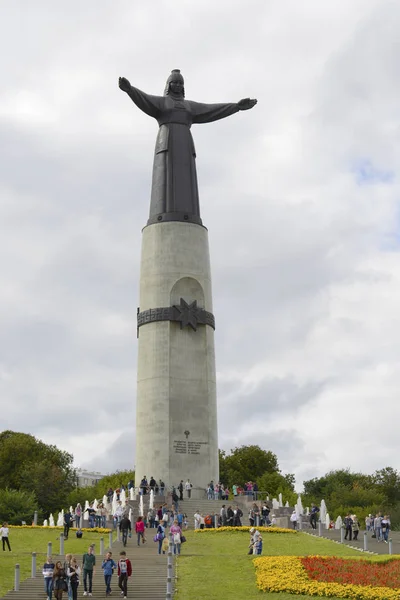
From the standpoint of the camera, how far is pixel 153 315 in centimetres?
5506

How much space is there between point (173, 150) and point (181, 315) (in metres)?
10.4

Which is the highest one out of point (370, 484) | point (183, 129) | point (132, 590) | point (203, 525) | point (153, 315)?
point (183, 129)

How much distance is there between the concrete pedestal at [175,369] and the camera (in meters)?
52.9

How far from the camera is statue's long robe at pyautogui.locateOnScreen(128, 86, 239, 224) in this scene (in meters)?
57.4

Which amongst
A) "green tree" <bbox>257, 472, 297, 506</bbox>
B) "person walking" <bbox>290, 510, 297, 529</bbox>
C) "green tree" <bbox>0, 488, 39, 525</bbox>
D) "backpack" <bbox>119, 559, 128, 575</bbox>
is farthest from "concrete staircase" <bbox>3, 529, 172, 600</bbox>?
"green tree" <bbox>257, 472, 297, 506</bbox>

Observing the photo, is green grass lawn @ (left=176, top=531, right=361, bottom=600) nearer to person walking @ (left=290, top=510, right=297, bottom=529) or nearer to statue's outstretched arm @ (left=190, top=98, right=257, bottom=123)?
person walking @ (left=290, top=510, right=297, bottom=529)

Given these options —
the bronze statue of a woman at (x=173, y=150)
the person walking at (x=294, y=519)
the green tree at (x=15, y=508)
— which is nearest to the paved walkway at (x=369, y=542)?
the person walking at (x=294, y=519)

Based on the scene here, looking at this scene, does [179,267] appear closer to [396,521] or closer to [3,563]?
[396,521]

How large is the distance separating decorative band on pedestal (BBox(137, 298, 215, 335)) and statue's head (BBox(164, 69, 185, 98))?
13.6m

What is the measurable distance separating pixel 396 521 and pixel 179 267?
800 inches

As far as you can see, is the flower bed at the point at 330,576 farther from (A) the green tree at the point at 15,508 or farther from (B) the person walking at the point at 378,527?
(A) the green tree at the point at 15,508

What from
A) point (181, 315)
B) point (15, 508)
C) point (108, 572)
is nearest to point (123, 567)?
point (108, 572)

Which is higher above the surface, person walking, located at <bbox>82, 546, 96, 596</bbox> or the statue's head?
the statue's head

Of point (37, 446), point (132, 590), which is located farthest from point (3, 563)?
point (37, 446)
